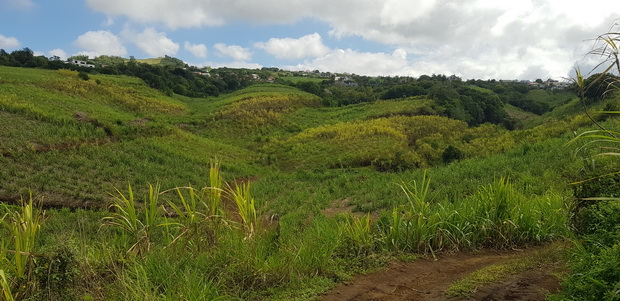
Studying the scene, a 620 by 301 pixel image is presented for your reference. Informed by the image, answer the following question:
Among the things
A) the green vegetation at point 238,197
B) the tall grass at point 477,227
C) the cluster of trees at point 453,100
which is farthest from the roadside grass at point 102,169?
the cluster of trees at point 453,100

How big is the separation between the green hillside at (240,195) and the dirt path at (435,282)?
224 mm

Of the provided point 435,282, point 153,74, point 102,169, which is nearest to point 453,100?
point 153,74

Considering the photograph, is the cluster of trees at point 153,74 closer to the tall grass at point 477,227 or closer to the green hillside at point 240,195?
the green hillside at point 240,195

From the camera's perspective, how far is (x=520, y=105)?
6969 cm

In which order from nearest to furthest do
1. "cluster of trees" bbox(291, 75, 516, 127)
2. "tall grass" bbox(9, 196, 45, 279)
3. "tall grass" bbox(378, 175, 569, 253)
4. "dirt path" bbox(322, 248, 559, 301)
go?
"tall grass" bbox(9, 196, 45, 279) → "dirt path" bbox(322, 248, 559, 301) → "tall grass" bbox(378, 175, 569, 253) → "cluster of trees" bbox(291, 75, 516, 127)

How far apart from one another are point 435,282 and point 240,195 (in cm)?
239

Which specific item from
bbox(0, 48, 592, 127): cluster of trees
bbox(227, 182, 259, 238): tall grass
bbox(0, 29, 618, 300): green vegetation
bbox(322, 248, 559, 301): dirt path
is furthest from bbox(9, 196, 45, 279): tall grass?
bbox(0, 48, 592, 127): cluster of trees

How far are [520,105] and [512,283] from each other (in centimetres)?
7722

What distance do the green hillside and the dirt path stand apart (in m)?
0.22

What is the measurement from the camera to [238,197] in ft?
14.5

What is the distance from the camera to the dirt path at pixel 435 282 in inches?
134

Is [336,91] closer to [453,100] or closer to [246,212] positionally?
[453,100]

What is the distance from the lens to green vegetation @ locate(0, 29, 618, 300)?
358 cm

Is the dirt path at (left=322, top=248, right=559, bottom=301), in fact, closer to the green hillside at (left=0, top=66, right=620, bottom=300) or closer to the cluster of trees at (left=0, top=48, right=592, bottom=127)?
the green hillside at (left=0, top=66, right=620, bottom=300)
